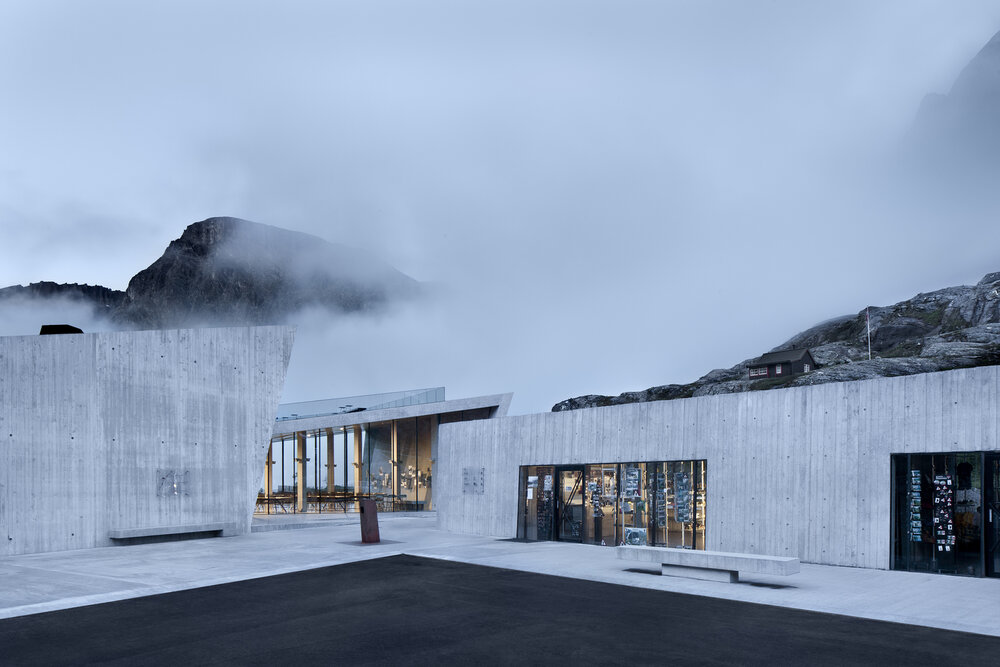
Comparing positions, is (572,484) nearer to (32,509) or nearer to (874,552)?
(874,552)

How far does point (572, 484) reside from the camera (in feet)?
57.6

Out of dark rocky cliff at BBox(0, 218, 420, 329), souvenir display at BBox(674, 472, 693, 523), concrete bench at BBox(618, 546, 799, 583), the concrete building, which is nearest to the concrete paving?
concrete bench at BBox(618, 546, 799, 583)

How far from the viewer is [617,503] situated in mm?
16516

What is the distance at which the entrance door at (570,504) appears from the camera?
17.3 meters

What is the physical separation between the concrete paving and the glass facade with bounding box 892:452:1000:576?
0.37 metres

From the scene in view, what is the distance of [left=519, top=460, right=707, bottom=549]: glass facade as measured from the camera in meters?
15.2

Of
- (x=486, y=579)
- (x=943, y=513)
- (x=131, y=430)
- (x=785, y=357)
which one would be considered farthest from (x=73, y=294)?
(x=943, y=513)

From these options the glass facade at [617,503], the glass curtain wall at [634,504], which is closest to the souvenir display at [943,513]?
the glass facade at [617,503]

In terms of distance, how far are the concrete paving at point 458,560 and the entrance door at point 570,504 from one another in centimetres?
56

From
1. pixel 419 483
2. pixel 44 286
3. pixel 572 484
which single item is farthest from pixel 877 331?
pixel 44 286

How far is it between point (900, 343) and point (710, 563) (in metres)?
82.5

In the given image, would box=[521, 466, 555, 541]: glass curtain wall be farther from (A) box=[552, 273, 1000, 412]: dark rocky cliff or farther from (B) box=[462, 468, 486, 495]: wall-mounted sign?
(A) box=[552, 273, 1000, 412]: dark rocky cliff

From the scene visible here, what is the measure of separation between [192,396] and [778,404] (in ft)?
42.9

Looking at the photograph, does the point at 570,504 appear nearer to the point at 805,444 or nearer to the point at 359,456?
the point at 805,444
